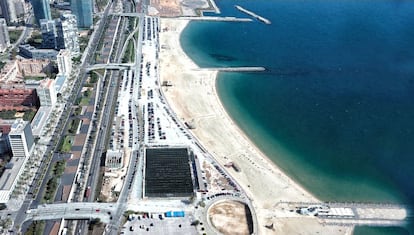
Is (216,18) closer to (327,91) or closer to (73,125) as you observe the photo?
(327,91)

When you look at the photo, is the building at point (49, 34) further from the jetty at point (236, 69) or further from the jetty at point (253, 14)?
the jetty at point (253, 14)

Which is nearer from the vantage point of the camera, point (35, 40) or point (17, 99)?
point (17, 99)

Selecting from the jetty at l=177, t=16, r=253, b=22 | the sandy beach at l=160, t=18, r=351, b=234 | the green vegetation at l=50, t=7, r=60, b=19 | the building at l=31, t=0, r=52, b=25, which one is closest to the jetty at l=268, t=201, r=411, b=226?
the sandy beach at l=160, t=18, r=351, b=234

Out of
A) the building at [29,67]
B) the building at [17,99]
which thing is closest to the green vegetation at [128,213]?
the building at [17,99]

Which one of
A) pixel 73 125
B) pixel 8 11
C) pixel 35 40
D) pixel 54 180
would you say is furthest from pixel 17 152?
pixel 8 11

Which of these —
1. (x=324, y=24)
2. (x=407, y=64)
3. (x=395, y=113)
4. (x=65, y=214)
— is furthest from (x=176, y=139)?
(x=324, y=24)

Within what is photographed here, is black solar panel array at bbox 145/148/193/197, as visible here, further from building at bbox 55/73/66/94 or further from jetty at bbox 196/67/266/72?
jetty at bbox 196/67/266/72
